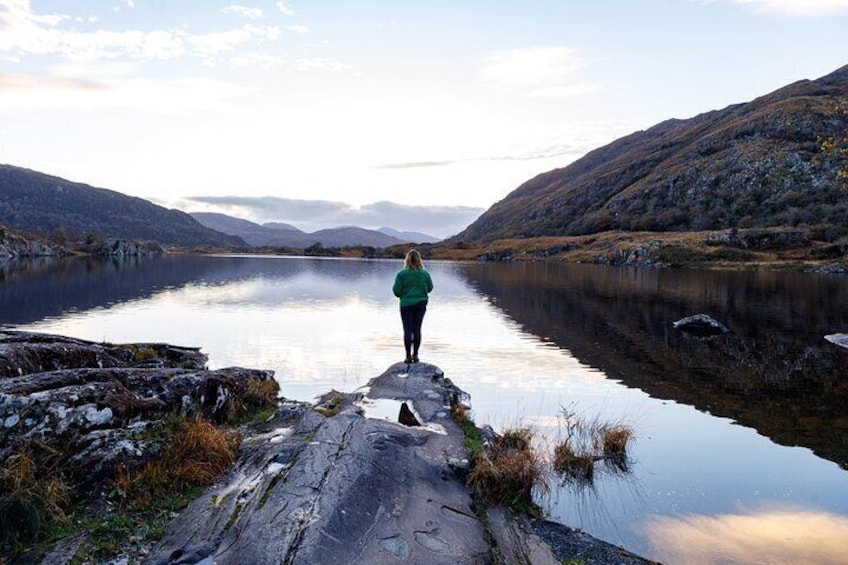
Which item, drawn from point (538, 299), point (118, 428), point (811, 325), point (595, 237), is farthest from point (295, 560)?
point (595, 237)

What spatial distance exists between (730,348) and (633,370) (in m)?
9.43

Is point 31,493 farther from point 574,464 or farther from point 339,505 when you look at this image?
point 574,464

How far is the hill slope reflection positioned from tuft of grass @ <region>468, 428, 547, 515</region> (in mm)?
9687

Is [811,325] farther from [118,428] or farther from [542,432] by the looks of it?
[118,428]

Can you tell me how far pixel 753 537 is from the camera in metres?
11.3

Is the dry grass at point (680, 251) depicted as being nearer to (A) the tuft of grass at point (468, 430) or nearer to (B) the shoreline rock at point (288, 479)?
(A) the tuft of grass at point (468, 430)

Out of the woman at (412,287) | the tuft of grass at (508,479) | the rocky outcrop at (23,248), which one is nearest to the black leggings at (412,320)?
the woman at (412,287)

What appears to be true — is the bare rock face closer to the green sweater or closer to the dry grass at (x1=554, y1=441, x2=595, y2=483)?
the green sweater

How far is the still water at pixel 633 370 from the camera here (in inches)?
484

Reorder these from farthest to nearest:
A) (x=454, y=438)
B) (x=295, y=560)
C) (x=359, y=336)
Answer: (x=359, y=336) < (x=454, y=438) < (x=295, y=560)

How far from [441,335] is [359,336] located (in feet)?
19.3

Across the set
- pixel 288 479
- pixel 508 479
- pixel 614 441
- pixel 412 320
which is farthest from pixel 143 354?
pixel 614 441

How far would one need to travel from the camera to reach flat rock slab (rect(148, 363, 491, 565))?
8711 mm

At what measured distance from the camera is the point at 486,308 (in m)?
54.4
